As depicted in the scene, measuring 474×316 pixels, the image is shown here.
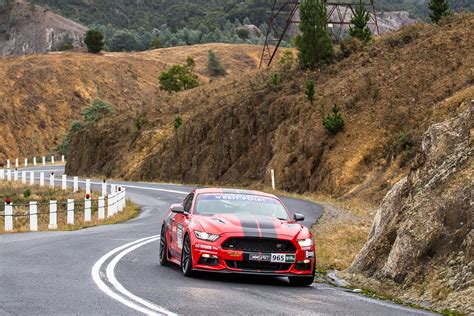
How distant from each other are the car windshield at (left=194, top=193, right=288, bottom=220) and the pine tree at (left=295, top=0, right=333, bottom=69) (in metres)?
32.5

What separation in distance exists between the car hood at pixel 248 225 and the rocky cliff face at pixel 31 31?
15155cm

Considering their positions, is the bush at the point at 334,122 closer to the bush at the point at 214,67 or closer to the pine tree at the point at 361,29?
the pine tree at the point at 361,29

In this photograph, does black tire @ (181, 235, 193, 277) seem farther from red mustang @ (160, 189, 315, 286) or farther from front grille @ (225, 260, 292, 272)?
A: front grille @ (225, 260, 292, 272)

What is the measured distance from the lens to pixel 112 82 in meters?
113

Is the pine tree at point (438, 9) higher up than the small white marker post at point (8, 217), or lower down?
higher up

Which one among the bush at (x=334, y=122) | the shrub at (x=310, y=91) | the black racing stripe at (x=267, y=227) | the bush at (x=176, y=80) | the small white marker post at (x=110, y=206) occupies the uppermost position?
the bush at (x=176, y=80)

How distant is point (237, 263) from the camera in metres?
12.3

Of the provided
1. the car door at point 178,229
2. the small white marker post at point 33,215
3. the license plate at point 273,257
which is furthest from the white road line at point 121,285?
the small white marker post at point 33,215

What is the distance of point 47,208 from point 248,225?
26.4 meters

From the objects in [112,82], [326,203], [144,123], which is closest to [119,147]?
[144,123]

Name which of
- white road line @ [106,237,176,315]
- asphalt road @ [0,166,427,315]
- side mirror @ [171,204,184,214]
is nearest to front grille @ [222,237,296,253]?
asphalt road @ [0,166,427,315]

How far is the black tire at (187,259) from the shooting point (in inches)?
496

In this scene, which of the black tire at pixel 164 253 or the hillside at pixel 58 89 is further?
the hillside at pixel 58 89

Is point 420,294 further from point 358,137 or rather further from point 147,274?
point 358,137
